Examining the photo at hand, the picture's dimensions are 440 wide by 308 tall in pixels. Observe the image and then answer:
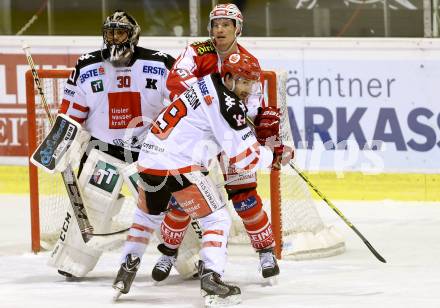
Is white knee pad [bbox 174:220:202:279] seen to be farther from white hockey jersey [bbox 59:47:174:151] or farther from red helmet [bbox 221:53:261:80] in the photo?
red helmet [bbox 221:53:261:80]

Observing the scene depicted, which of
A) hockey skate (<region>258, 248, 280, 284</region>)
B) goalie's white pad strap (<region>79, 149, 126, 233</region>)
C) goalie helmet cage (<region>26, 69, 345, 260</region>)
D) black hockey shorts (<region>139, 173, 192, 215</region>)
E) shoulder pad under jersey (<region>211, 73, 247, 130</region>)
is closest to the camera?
shoulder pad under jersey (<region>211, 73, 247, 130</region>)

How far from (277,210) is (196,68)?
3.17 feet

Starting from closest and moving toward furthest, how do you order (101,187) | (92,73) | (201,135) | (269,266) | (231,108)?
(231,108) < (201,135) < (269,266) < (101,187) < (92,73)

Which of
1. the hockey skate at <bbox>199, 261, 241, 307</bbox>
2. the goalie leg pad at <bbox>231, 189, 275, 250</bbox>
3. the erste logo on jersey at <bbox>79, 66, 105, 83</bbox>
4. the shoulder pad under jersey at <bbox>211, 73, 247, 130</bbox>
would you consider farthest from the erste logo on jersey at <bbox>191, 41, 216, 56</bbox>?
the hockey skate at <bbox>199, 261, 241, 307</bbox>

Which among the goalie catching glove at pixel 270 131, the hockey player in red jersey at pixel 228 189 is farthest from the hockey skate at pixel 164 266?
the goalie catching glove at pixel 270 131

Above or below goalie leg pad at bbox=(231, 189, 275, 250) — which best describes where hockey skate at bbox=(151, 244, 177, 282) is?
below

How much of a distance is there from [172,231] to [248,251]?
3.16ft

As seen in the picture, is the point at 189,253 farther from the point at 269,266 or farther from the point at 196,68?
the point at 196,68

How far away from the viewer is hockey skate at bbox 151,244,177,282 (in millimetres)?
6312

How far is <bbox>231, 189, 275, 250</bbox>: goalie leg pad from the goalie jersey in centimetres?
46

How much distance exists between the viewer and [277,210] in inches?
275

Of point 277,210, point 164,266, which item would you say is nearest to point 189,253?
point 164,266

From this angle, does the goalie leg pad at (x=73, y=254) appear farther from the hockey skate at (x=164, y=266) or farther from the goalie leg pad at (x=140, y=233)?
the goalie leg pad at (x=140, y=233)

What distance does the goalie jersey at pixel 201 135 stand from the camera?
566cm
